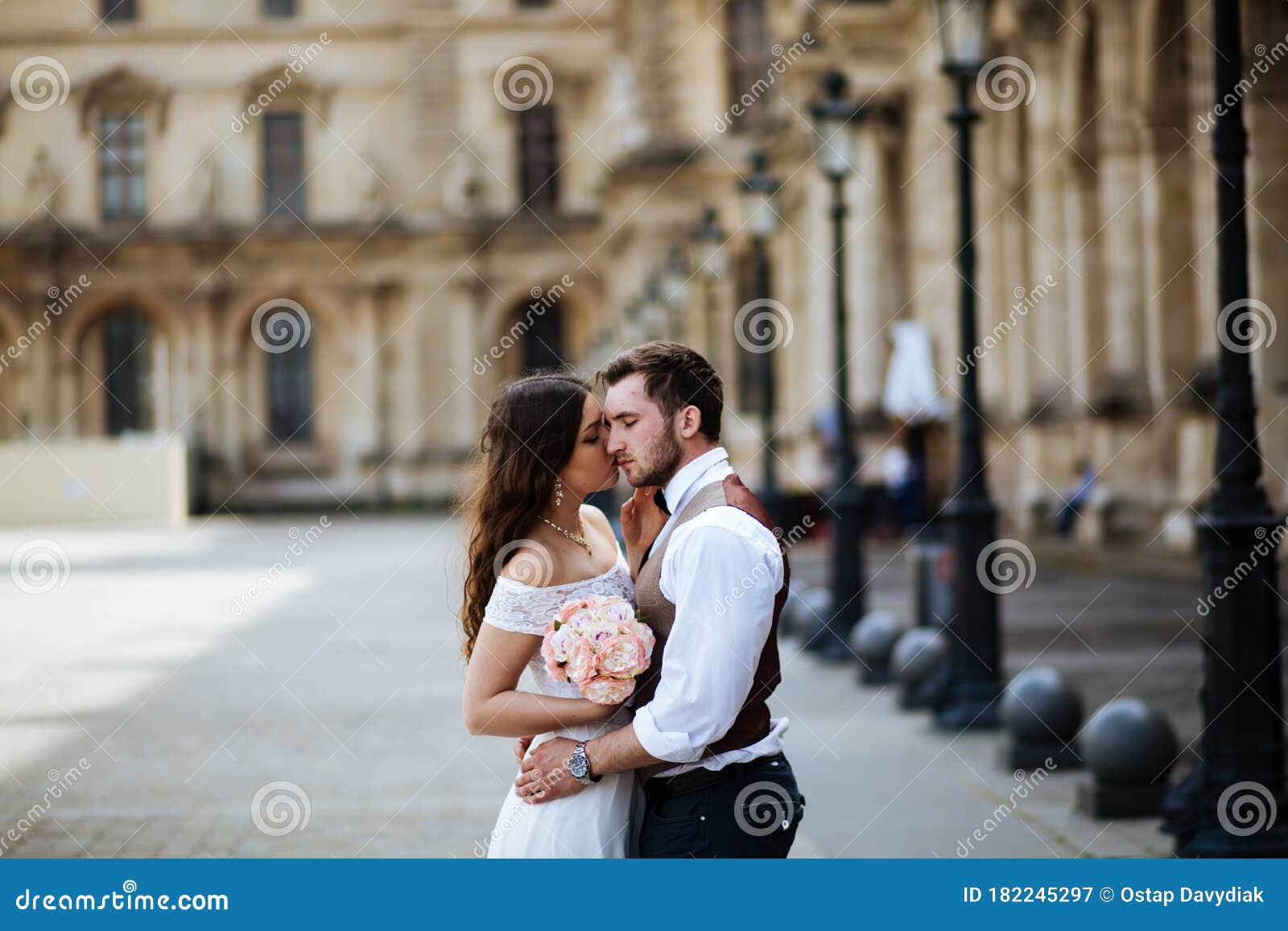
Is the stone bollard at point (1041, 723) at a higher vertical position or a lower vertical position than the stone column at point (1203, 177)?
lower

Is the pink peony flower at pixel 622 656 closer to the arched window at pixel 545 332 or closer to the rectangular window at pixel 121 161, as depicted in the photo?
the arched window at pixel 545 332

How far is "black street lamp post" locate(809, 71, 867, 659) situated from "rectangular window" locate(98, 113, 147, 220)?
1851 inches

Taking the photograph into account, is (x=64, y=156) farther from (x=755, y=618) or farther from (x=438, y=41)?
(x=755, y=618)

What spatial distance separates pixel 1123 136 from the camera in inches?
786

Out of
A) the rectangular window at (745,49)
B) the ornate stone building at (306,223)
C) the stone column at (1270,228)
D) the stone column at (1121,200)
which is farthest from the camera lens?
the ornate stone building at (306,223)

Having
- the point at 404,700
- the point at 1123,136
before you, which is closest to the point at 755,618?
the point at 404,700

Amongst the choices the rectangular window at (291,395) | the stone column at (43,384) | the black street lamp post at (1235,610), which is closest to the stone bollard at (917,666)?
the black street lamp post at (1235,610)

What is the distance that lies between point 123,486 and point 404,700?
38.7m

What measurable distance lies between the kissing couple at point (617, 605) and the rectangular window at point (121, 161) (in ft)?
186

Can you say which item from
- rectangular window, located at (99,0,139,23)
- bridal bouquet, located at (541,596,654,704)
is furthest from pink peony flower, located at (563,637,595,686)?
rectangular window, located at (99,0,139,23)

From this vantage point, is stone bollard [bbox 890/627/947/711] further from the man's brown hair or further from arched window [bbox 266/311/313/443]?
arched window [bbox 266/311/313/443]

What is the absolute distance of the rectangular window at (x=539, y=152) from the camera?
55.7m

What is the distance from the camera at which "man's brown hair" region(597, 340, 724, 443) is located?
344 centimetres

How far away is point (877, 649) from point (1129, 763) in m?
4.89
